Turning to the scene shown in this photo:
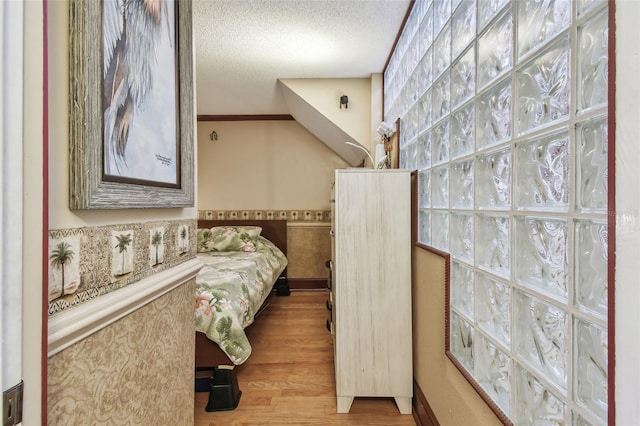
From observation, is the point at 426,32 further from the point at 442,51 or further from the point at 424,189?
the point at 424,189

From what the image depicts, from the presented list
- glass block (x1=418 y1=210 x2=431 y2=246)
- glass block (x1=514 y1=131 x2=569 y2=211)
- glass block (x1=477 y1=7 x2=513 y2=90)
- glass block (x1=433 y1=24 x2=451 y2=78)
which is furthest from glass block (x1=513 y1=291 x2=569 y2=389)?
glass block (x1=433 y1=24 x2=451 y2=78)

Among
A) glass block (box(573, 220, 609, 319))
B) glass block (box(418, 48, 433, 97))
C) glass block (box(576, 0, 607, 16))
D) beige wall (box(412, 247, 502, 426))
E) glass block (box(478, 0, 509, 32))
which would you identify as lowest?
beige wall (box(412, 247, 502, 426))

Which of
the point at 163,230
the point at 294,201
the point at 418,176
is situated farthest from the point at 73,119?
the point at 294,201

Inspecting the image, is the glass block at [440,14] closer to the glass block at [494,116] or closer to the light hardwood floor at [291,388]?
the glass block at [494,116]

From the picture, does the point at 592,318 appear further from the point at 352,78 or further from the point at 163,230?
the point at 352,78

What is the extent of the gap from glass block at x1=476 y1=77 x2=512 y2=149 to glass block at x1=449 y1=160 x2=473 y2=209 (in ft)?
0.39

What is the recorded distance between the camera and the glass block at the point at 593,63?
55cm

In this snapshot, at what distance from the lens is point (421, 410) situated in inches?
61.3

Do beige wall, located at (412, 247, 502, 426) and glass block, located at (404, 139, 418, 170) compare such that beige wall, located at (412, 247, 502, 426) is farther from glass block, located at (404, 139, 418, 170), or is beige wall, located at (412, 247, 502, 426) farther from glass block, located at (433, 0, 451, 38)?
glass block, located at (433, 0, 451, 38)

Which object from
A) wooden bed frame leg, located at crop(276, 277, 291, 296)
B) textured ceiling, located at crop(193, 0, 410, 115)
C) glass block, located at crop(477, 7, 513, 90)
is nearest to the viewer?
glass block, located at crop(477, 7, 513, 90)

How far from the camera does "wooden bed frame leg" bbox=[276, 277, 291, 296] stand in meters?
3.85

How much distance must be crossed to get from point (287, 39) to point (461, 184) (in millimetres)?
1738

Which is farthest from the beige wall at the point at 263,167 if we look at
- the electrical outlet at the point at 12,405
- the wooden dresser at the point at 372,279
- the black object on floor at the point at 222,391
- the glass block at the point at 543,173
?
the electrical outlet at the point at 12,405

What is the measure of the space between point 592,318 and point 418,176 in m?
1.14
